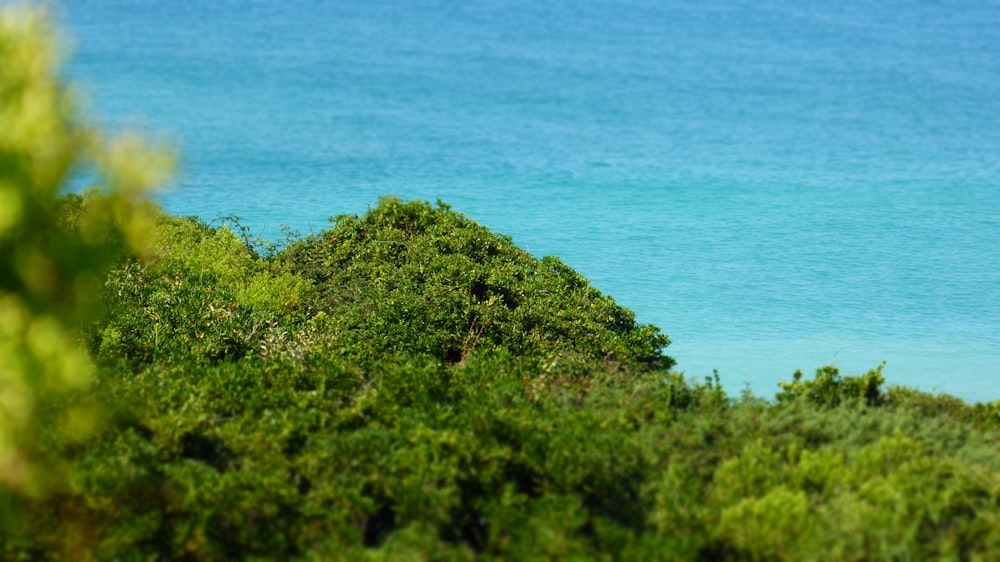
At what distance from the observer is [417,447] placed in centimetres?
688

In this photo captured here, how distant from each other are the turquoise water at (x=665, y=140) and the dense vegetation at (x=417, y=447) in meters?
1.16

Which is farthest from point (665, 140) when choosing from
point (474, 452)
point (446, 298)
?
point (474, 452)

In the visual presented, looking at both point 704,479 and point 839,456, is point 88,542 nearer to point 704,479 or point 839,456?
point 704,479

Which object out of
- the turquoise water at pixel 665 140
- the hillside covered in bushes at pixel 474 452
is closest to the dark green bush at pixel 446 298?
the hillside covered in bushes at pixel 474 452

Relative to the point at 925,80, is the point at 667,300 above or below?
below

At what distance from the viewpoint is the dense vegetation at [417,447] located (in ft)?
19.3

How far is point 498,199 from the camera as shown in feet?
68.0

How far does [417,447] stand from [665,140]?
19667 millimetres

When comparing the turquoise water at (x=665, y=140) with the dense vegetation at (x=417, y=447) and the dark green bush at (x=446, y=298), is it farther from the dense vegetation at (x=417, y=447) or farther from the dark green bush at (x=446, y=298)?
the dark green bush at (x=446, y=298)

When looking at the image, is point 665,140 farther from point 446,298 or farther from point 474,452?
point 474,452

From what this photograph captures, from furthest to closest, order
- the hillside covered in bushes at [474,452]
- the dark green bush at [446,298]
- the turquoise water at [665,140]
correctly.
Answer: the turquoise water at [665,140]
the dark green bush at [446,298]
the hillside covered in bushes at [474,452]

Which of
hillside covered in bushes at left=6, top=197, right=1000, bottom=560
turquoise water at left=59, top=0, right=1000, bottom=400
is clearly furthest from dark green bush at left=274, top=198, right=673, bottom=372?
turquoise water at left=59, top=0, right=1000, bottom=400

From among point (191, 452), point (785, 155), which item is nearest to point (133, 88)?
point (785, 155)

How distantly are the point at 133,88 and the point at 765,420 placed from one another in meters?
25.2
